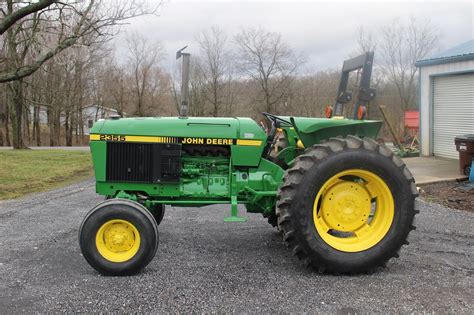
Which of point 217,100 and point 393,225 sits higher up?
point 217,100

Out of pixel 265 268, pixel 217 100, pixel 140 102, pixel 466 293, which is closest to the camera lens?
pixel 466 293

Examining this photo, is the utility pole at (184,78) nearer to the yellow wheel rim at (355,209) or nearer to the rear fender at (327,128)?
the rear fender at (327,128)

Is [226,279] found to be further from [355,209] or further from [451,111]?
[451,111]

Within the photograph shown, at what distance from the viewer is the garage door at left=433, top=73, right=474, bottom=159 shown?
502 inches

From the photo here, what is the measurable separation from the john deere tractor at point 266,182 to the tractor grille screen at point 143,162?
0.01 meters

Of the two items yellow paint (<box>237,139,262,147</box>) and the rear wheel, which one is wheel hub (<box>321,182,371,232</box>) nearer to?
yellow paint (<box>237,139,262,147</box>)

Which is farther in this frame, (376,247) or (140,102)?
(140,102)

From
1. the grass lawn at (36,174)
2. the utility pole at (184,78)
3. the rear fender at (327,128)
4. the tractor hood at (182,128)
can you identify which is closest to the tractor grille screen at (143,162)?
the tractor hood at (182,128)

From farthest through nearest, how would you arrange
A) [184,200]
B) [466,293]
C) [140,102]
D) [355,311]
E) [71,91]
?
1. [140,102]
2. [71,91]
3. [184,200]
4. [466,293]
5. [355,311]

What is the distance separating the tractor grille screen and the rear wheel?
1.58 feet

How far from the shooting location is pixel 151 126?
468cm

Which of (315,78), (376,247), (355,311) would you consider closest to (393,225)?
(376,247)

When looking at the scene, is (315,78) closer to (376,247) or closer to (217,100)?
(217,100)

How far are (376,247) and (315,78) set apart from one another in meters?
38.4
